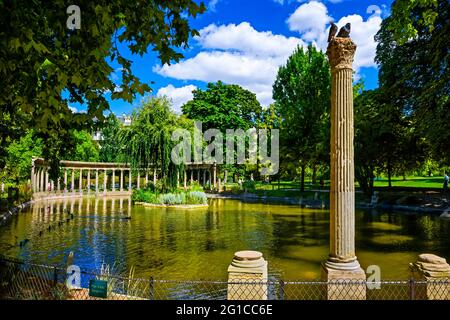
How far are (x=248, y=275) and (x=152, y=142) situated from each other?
28.9 metres

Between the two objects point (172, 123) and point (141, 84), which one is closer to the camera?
point (141, 84)

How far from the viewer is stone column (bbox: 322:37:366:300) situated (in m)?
8.43

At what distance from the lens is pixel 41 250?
14.3 metres

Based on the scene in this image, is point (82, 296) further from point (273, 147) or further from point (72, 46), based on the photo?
point (273, 147)

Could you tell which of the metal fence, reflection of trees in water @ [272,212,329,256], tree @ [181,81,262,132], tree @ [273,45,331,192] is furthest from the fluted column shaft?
tree @ [181,81,262,132]

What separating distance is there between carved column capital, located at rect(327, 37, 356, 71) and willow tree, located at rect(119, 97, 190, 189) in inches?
1066

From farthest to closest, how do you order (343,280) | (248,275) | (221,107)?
(221,107) < (343,280) < (248,275)

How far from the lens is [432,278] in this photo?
757 centimetres

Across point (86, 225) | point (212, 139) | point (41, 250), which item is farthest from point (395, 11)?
point (212, 139)

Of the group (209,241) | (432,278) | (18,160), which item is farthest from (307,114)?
(432,278)

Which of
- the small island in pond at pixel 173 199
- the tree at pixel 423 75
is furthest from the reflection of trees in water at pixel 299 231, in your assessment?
the small island in pond at pixel 173 199

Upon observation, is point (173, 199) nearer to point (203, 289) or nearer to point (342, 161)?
point (203, 289)
